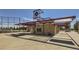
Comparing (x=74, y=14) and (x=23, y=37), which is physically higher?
(x=74, y=14)

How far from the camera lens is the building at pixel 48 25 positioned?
5090 millimetres

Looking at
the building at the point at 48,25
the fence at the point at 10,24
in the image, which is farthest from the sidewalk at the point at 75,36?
the fence at the point at 10,24

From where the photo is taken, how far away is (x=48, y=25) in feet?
17.9

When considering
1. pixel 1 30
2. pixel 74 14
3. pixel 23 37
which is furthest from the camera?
pixel 23 37

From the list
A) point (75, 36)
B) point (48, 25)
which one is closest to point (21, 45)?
point (48, 25)

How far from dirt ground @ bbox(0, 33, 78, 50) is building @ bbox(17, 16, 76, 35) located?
41 centimetres

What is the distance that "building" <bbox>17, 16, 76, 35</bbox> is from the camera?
5.09 metres

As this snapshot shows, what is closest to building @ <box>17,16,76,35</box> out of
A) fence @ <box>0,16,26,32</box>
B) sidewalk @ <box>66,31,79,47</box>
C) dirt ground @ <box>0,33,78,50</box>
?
fence @ <box>0,16,26,32</box>
